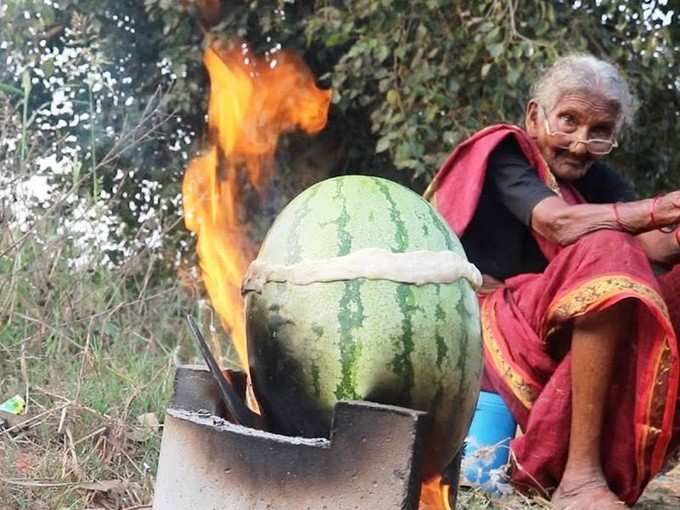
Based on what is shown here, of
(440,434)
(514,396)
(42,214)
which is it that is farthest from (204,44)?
(440,434)

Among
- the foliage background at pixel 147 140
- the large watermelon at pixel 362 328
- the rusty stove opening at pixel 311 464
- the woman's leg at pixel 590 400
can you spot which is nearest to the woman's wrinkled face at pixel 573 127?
the woman's leg at pixel 590 400

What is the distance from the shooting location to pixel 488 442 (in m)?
3.88

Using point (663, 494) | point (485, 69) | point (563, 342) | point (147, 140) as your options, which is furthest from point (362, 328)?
point (485, 69)

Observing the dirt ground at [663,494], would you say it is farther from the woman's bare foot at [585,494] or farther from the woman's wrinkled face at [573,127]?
the woman's wrinkled face at [573,127]

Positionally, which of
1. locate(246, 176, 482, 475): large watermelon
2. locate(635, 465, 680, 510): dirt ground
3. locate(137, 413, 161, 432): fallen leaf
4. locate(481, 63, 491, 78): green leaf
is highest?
locate(481, 63, 491, 78): green leaf

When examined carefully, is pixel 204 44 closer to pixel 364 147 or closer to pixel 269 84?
pixel 269 84

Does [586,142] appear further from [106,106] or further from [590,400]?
[106,106]

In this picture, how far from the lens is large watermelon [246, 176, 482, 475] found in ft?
7.54

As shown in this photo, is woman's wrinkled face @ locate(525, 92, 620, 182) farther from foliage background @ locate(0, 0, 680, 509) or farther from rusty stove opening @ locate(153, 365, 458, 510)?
rusty stove opening @ locate(153, 365, 458, 510)

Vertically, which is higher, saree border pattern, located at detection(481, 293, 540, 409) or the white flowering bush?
the white flowering bush

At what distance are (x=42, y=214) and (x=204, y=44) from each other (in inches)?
109

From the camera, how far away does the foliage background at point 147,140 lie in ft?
12.1

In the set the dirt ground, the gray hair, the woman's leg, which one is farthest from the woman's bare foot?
the gray hair

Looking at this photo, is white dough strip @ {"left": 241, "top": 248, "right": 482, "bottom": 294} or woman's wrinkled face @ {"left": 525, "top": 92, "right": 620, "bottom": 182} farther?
woman's wrinkled face @ {"left": 525, "top": 92, "right": 620, "bottom": 182}
